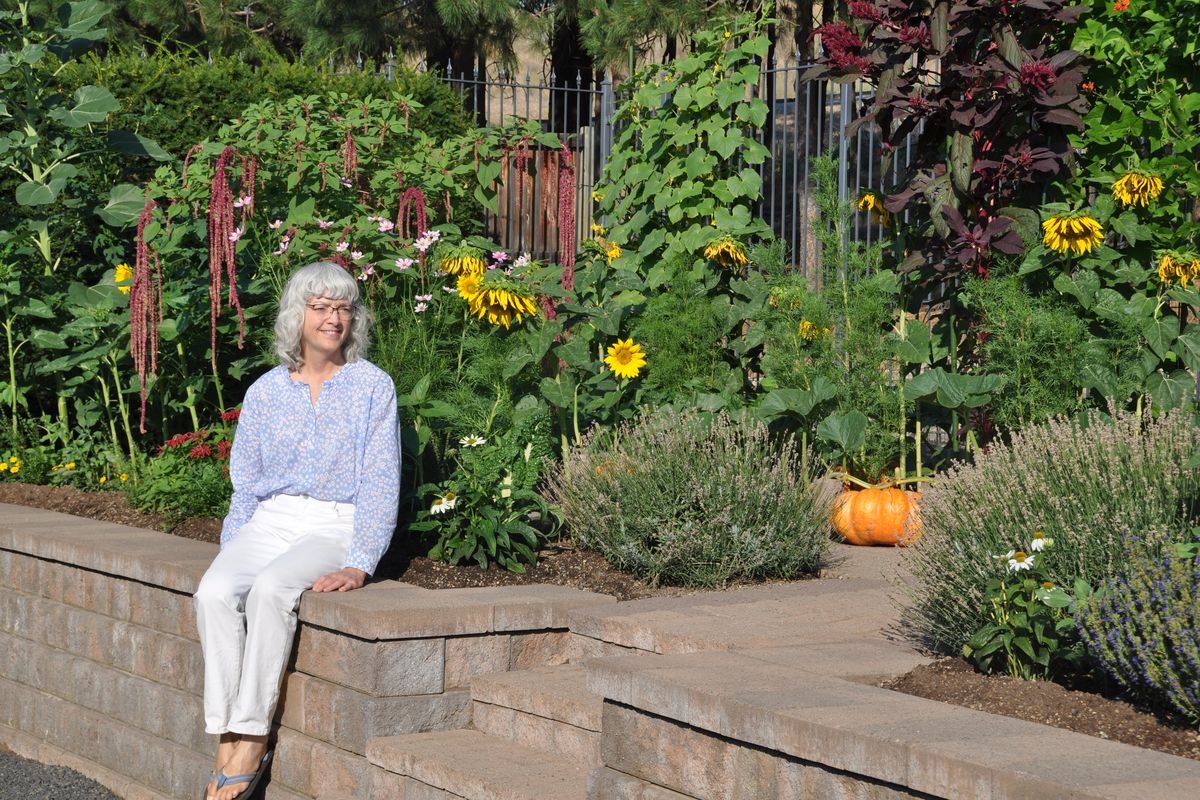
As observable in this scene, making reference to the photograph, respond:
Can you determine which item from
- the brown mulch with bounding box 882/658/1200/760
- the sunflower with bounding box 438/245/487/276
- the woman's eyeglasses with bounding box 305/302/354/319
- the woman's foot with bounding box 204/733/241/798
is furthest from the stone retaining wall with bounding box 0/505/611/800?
the sunflower with bounding box 438/245/487/276

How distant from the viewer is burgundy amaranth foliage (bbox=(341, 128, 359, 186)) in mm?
6156

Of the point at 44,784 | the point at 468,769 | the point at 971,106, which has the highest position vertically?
the point at 971,106

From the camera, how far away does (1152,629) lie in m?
3.01

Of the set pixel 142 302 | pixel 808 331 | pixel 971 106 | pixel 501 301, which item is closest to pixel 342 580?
pixel 501 301

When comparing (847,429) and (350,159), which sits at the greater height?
(350,159)

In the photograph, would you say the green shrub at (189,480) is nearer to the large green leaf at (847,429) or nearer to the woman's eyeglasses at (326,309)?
the woman's eyeglasses at (326,309)

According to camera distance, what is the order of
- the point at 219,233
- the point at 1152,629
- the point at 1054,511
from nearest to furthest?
1. the point at 1152,629
2. the point at 1054,511
3. the point at 219,233

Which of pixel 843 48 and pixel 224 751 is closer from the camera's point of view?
pixel 224 751

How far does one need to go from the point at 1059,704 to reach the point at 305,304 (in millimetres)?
2682

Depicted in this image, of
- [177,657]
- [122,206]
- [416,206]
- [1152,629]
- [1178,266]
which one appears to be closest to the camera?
[1152,629]

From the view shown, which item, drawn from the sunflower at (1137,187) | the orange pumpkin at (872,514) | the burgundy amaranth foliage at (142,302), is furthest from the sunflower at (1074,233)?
the burgundy amaranth foliage at (142,302)

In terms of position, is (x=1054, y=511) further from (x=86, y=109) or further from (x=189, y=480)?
(x=86, y=109)

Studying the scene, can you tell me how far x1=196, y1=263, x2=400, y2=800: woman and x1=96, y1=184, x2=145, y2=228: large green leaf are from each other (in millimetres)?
2523

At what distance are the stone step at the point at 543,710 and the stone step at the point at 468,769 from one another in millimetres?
32
